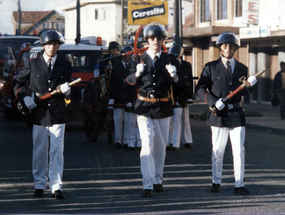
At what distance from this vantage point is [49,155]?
6270mm

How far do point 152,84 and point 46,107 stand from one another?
131 cm

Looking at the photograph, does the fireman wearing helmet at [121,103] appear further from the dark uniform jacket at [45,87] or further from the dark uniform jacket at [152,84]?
the dark uniform jacket at [45,87]

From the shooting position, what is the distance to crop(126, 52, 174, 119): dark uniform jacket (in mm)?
6332

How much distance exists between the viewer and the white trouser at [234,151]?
6270 millimetres

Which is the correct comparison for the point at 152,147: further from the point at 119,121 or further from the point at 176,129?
the point at 119,121

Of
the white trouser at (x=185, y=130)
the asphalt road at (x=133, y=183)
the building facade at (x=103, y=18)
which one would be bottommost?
the asphalt road at (x=133, y=183)

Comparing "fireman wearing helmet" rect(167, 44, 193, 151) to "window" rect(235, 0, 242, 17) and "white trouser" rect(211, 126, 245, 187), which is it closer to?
"white trouser" rect(211, 126, 245, 187)

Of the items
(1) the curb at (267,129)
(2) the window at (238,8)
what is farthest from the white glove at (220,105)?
(2) the window at (238,8)

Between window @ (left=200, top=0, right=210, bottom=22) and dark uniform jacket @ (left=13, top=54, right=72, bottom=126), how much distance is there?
23.6 metres

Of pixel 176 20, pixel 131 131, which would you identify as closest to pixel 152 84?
pixel 131 131

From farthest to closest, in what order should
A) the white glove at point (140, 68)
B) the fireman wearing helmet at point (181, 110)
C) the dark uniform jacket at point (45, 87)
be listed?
the fireman wearing helmet at point (181, 110) → the dark uniform jacket at point (45, 87) → the white glove at point (140, 68)

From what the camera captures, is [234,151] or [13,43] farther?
[13,43]

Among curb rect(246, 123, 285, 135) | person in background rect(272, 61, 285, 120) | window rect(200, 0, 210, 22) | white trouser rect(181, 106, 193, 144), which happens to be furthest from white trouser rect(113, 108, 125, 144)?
window rect(200, 0, 210, 22)

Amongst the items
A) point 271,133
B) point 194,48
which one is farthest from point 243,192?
point 194,48
